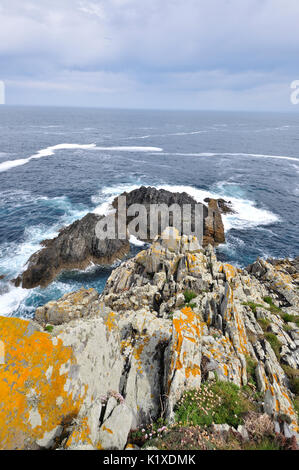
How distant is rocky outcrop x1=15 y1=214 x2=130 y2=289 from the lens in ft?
105

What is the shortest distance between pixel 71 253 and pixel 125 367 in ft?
98.1

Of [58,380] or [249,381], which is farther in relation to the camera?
[249,381]

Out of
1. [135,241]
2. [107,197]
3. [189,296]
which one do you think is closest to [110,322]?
[189,296]

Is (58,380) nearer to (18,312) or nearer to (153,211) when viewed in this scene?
(18,312)

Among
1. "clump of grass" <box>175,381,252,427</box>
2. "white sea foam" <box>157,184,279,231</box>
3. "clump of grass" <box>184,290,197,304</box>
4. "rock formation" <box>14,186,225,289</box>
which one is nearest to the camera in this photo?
"clump of grass" <box>175,381,252,427</box>

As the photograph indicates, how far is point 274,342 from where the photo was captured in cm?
1368

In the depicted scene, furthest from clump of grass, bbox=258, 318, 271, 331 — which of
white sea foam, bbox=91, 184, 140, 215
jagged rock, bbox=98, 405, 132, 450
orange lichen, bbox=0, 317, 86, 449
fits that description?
white sea foam, bbox=91, 184, 140, 215

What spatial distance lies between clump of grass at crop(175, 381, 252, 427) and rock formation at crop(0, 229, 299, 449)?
30cm

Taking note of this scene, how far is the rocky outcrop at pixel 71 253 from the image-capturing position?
1264 inches

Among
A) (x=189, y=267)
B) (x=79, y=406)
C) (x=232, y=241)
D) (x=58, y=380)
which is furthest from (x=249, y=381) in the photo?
(x=232, y=241)

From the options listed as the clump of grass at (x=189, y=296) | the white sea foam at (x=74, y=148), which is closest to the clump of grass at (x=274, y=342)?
the clump of grass at (x=189, y=296)

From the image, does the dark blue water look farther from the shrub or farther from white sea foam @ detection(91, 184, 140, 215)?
the shrub

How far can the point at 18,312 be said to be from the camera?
88.1ft

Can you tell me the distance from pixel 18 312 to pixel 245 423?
27617 mm
